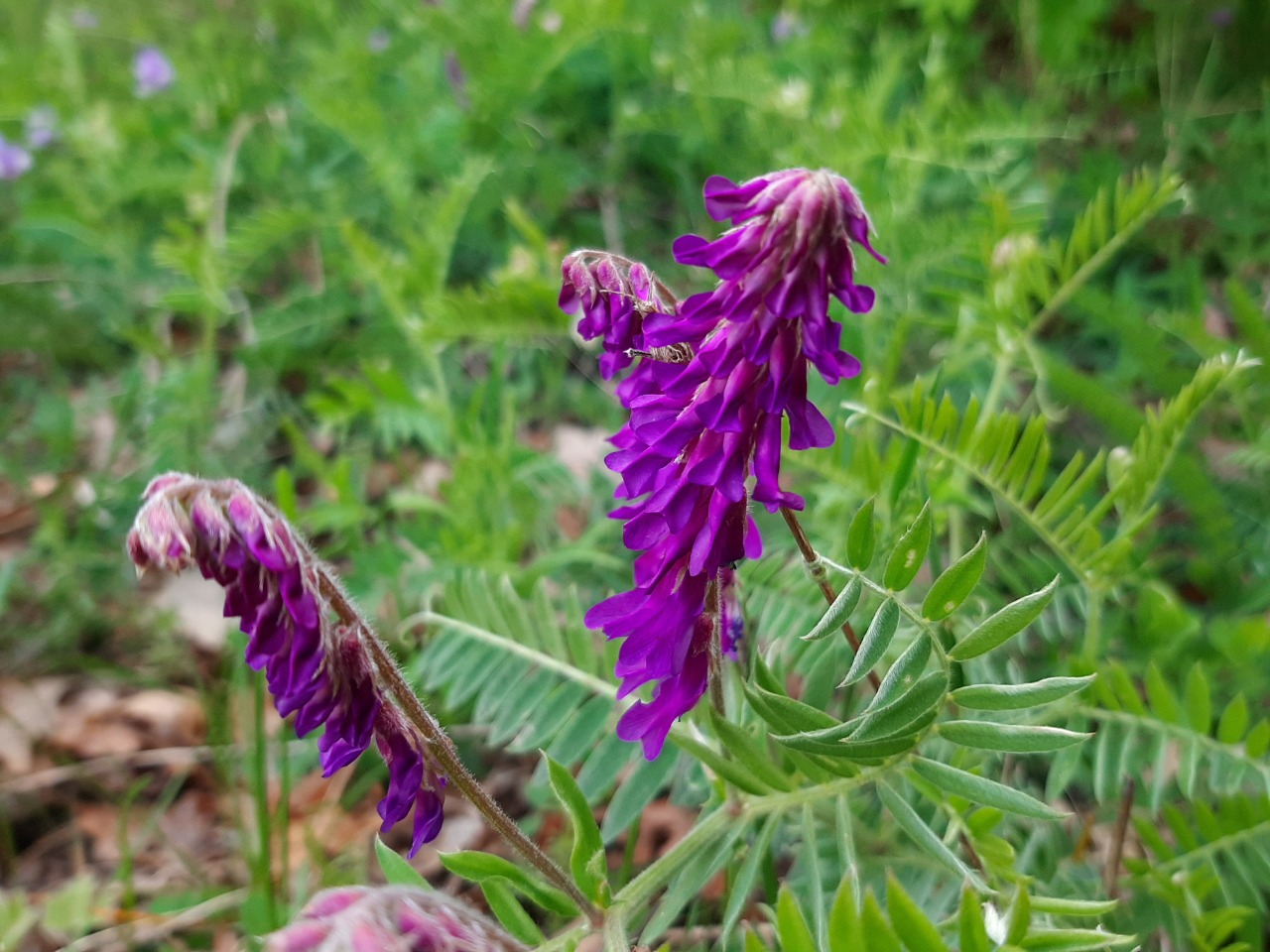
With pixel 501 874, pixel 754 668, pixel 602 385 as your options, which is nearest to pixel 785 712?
pixel 754 668

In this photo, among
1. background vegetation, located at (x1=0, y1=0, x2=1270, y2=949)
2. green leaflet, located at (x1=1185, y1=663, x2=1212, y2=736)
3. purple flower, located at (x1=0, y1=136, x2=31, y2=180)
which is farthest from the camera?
purple flower, located at (x1=0, y1=136, x2=31, y2=180)

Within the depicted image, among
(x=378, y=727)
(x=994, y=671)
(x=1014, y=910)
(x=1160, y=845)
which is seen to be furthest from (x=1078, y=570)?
(x=378, y=727)

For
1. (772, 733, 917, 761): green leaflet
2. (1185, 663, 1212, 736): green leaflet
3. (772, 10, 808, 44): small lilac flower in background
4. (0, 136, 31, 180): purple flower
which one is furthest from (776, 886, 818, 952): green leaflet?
(0, 136, 31, 180): purple flower

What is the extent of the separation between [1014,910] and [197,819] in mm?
1812

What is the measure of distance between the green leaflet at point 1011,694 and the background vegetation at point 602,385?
0.18 meters

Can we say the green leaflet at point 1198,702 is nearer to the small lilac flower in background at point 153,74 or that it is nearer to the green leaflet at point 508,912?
the green leaflet at point 508,912

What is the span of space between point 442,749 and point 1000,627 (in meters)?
0.47

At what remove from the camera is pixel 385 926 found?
1.95 feet

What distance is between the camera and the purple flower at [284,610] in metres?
0.65

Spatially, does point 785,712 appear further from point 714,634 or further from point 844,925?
point 844,925

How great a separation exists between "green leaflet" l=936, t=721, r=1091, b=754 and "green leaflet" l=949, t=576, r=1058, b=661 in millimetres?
56

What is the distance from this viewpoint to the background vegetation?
1.15m

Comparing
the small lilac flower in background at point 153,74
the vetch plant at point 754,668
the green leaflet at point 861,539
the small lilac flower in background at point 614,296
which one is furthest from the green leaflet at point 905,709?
the small lilac flower in background at point 153,74

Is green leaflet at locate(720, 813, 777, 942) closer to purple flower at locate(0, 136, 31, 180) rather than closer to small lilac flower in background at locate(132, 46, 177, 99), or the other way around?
purple flower at locate(0, 136, 31, 180)
